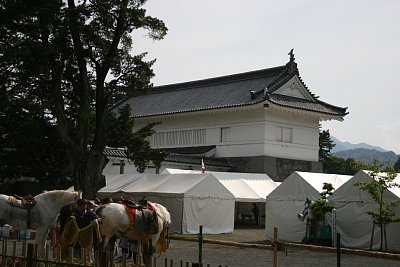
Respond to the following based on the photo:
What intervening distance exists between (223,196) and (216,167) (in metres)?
9.54

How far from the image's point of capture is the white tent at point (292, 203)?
21016mm

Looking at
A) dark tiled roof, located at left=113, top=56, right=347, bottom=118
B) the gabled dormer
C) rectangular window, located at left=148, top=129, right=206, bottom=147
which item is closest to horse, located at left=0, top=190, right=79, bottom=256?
dark tiled roof, located at left=113, top=56, right=347, bottom=118

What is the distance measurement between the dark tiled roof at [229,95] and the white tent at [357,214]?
1278 cm

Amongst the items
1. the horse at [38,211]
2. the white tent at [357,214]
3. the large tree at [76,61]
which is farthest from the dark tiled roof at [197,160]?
the horse at [38,211]

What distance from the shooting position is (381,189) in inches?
717

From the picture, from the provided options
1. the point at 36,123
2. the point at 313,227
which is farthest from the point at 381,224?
the point at 36,123

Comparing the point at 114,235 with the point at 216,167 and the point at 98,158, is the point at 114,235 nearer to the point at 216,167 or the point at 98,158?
the point at 98,158

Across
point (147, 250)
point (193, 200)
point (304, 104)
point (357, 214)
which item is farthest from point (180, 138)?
point (147, 250)

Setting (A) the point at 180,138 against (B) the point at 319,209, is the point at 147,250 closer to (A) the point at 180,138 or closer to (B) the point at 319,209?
(B) the point at 319,209

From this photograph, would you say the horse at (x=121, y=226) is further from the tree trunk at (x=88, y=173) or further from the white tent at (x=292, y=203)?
the white tent at (x=292, y=203)

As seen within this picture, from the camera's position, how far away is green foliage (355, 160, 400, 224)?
58.3 ft

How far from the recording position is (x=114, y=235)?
38.2ft

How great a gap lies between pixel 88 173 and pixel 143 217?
32.9 ft

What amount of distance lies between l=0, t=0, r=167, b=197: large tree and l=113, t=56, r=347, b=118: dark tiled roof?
11.9 metres
